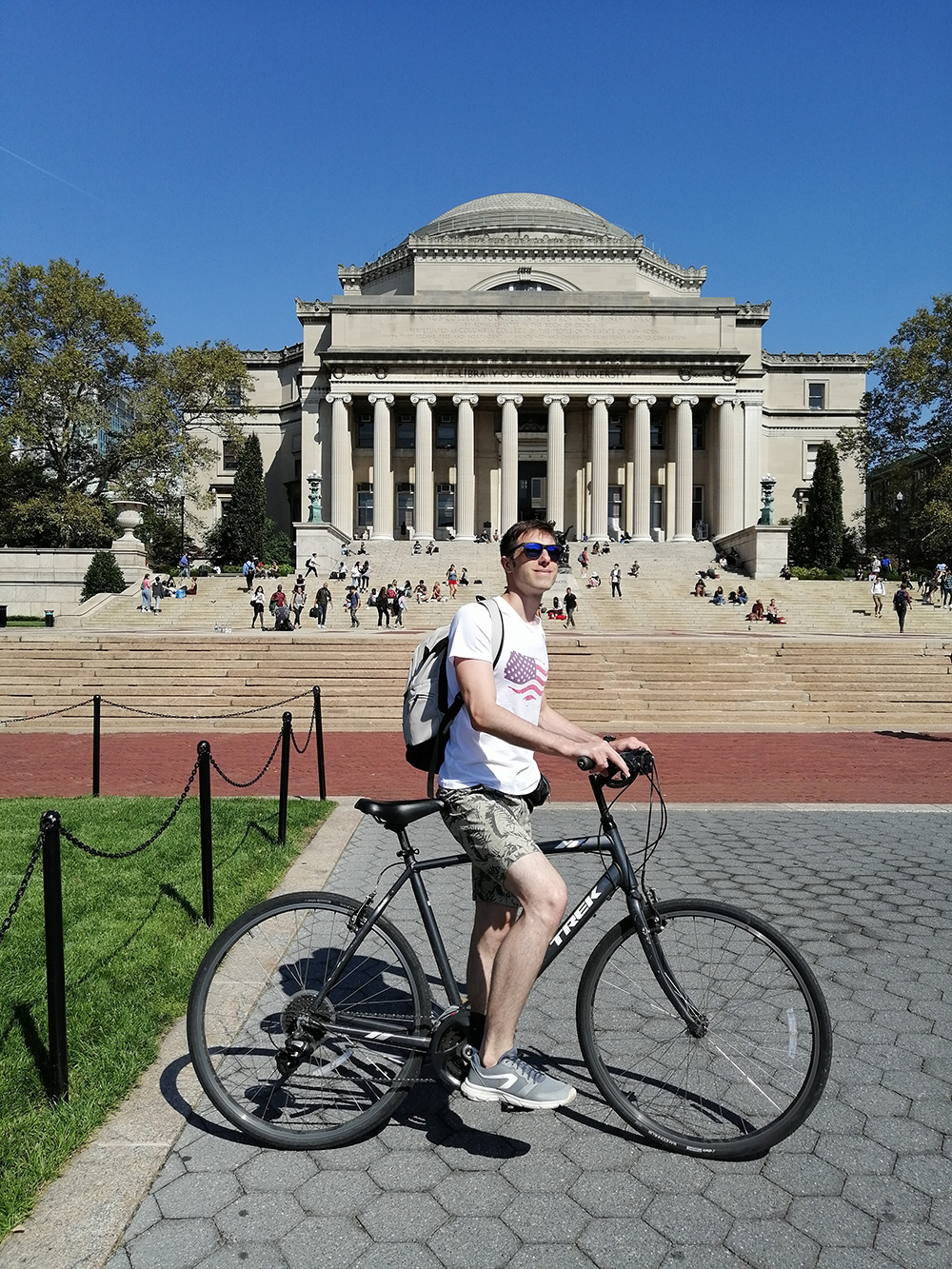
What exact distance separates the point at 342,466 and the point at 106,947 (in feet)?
194

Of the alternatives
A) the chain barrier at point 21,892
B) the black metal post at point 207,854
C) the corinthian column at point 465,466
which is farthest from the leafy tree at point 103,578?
the chain barrier at point 21,892

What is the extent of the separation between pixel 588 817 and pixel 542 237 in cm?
6791

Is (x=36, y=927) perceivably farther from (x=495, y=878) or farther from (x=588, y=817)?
(x=588, y=817)

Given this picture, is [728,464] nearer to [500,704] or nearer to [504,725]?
[500,704]

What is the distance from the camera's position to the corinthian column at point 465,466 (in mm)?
60812

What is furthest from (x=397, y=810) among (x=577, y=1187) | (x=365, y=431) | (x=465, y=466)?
(x=365, y=431)

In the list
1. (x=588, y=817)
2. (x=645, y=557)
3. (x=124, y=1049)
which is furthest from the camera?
(x=645, y=557)

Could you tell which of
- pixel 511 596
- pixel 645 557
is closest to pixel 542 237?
pixel 645 557

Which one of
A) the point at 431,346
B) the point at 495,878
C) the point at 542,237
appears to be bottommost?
the point at 495,878

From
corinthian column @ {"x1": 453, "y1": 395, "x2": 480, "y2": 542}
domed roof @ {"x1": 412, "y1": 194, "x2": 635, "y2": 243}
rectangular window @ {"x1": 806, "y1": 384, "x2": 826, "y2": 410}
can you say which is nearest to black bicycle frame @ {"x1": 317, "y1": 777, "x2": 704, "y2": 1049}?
corinthian column @ {"x1": 453, "y1": 395, "x2": 480, "y2": 542}

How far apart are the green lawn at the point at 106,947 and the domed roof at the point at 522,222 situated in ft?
228

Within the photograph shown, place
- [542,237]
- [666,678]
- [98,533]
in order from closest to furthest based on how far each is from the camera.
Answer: [666,678] < [98,533] < [542,237]

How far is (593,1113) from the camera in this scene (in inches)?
147

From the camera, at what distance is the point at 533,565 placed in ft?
12.1
